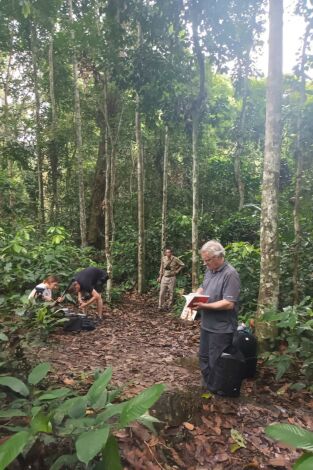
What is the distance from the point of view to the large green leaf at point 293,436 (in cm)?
179

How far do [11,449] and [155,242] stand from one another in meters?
12.6

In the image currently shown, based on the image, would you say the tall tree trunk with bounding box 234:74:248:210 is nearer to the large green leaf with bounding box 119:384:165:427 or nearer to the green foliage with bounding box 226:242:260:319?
the green foliage with bounding box 226:242:260:319

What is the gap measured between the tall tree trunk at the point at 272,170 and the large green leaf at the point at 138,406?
364 centimetres

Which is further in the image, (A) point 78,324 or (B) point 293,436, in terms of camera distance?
(A) point 78,324

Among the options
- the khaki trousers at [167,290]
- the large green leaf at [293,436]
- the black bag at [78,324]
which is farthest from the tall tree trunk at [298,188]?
the large green leaf at [293,436]

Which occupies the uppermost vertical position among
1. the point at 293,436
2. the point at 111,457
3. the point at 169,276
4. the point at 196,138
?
the point at 196,138

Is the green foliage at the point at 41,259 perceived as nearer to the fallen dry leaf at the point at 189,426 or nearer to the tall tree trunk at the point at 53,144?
the fallen dry leaf at the point at 189,426

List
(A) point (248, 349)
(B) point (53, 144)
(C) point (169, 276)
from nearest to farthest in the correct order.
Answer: (A) point (248, 349) → (C) point (169, 276) → (B) point (53, 144)

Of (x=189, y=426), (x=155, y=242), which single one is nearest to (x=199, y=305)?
(x=189, y=426)

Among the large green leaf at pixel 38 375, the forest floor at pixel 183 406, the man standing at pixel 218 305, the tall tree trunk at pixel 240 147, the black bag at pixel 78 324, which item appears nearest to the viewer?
the large green leaf at pixel 38 375

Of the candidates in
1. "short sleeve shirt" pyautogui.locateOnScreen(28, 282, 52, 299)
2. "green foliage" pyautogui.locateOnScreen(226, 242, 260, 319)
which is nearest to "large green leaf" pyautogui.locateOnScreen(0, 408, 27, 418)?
"short sleeve shirt" pyautogui.locateOnScreen(28, 282, 52, 299)

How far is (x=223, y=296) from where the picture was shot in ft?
13.2

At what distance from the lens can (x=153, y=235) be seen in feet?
47.5

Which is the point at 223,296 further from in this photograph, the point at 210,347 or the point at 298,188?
the point at 298,188
